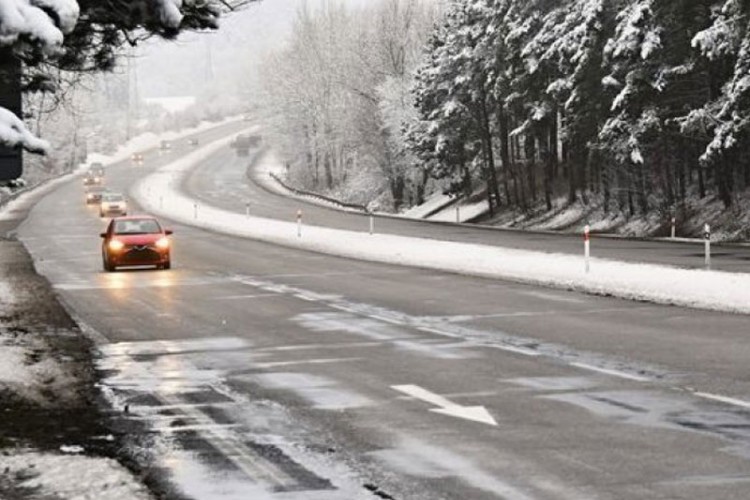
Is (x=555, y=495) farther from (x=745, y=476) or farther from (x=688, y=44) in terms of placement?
(x=688, y=44)

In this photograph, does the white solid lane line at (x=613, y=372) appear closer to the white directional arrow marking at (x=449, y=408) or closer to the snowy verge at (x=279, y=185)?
the white directional arrow marking at (x=449, y=408)

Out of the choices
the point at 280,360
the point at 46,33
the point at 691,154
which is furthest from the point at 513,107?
the point at 46,33

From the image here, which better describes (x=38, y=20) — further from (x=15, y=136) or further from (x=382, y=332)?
(x=382, y=332)

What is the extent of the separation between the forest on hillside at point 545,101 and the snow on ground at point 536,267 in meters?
10.8

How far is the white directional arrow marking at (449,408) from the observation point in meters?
9.55

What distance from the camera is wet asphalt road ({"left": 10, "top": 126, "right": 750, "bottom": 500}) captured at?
7.47 m

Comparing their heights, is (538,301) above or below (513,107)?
below

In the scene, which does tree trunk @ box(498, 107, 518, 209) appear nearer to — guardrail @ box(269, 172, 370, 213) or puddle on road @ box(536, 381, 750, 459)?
guardrail @ box(269, 172, 370, 213)

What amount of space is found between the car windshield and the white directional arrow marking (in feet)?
71.2

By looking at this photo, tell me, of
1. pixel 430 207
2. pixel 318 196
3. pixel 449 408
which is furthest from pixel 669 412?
pixel 318 196

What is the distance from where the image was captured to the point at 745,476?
23.7ft

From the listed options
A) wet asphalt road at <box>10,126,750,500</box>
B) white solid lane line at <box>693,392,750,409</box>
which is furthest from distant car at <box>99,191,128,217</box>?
white solid lane line at <box>693,392,750,409</box>

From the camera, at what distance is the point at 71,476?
761 cm

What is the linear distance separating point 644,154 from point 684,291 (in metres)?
27.1
